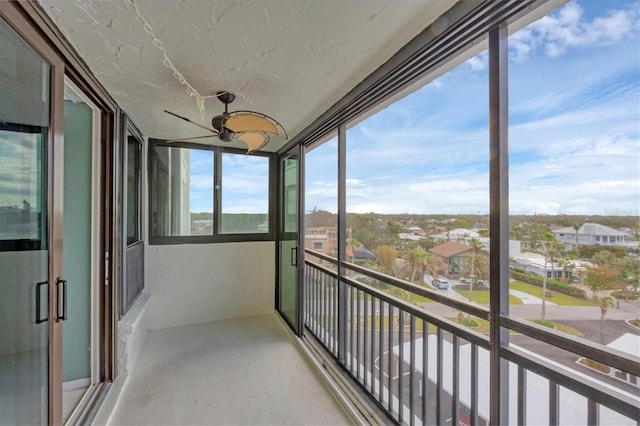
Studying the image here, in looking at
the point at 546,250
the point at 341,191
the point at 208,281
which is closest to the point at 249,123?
the point at 341,191

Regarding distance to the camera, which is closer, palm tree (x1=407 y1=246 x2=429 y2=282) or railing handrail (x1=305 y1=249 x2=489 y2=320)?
railing handrail (x1=305 y1=249 x2=489 y2=320)

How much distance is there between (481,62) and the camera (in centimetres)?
134

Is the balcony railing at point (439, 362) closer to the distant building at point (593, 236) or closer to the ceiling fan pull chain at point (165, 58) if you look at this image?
the distant building at point (593, 236)

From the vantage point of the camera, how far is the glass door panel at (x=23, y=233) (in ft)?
3.71

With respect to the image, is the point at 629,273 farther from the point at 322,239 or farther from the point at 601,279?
the point at 322,239

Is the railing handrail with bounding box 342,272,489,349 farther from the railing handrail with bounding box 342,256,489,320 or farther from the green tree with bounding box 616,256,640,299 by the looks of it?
the green tree with bounding box 616,256,640,299

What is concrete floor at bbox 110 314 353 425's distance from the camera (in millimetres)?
1926

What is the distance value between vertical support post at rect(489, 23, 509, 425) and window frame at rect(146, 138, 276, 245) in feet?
10.2

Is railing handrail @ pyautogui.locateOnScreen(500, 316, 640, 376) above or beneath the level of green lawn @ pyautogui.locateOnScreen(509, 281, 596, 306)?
beneath

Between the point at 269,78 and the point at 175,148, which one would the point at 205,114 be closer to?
the point at 269,78

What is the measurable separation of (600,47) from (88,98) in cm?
261

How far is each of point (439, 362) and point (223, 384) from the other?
1678 millimetres

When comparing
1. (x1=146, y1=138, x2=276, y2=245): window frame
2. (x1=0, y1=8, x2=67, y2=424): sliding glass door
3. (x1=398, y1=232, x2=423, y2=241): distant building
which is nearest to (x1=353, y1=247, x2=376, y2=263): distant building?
(x1=398, y1=232, x2=423, y2=241): distant building

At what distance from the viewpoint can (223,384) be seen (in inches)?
89.9
